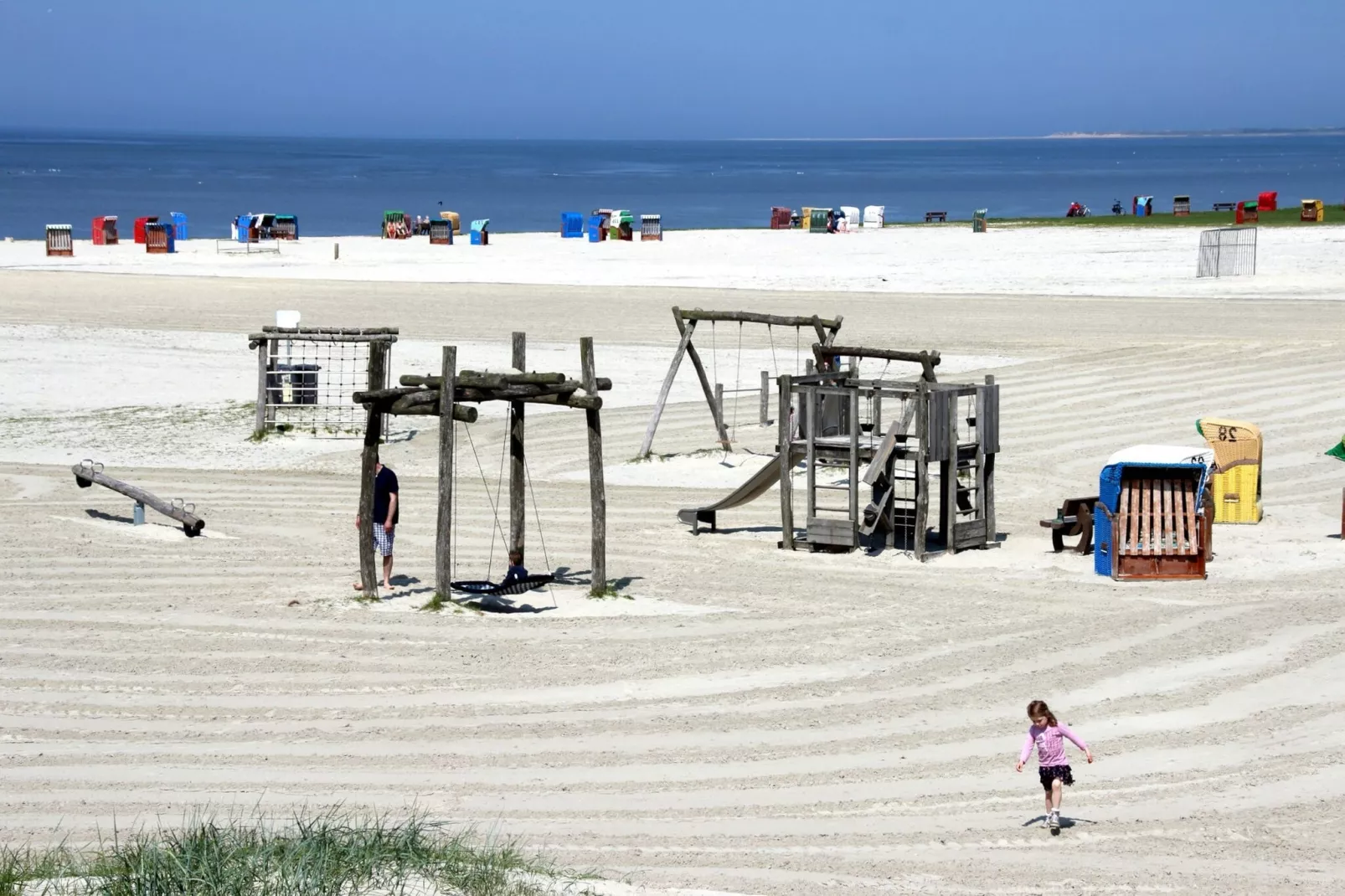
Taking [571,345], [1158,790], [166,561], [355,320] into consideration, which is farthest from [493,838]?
[355,320]

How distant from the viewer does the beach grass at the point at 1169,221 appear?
2349 inches

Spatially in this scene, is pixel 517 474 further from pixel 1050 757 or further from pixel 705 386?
pixel 1050 757

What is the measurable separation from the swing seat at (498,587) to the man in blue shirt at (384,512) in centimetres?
63

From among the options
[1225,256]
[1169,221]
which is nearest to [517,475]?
[1225,256]

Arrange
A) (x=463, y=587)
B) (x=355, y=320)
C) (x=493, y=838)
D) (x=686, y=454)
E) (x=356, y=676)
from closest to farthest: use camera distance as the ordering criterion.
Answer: (x=493, y=838), (x=356, y=676), (x=463, y=587), (x=686, y=454), (x=355, y=320)

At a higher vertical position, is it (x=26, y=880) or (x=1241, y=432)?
(x=1241, y=432)

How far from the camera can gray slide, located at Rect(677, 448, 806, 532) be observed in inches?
688

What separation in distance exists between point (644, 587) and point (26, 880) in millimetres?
8467

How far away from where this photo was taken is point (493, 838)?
29.6ft

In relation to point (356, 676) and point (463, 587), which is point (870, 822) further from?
point (463, 587)

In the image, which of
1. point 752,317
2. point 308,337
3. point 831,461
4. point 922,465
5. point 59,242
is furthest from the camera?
point 59,242

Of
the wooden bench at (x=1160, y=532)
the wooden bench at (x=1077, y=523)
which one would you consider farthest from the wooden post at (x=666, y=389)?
the wooden bench at (x=1160, y=532)

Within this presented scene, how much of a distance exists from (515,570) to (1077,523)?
5.46 metres

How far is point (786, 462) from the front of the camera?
56.3ft
